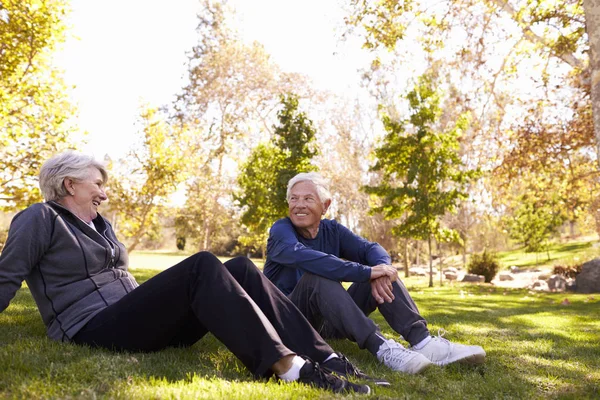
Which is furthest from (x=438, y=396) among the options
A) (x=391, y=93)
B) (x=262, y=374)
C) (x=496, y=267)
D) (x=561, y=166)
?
(x=391, y=93)

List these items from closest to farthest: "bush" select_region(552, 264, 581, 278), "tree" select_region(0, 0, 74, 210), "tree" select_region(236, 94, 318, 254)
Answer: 1. "tree" select_region(0, 0, 74, 210)
2. "bush" select_region(552, 264, 581, 278)
3. "tree" select_region(236, 94, 318, 254)

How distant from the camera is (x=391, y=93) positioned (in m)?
26.7

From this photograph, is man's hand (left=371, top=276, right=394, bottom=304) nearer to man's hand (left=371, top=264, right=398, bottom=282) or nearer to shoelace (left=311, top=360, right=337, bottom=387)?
man's hand (left=371, top=264, right=398, bottom=282)

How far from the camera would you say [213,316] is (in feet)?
8.86

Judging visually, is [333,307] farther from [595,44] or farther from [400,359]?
[595,44]

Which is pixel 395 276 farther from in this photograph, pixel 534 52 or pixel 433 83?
pixel 433 83

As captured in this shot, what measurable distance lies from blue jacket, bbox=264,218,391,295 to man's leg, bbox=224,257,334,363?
0.55 m

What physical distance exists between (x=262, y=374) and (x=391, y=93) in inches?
1002

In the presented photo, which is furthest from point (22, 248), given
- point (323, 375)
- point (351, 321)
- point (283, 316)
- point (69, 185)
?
point (351, 321)

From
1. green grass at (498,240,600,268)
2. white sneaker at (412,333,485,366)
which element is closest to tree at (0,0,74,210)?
Result: white sneaker at (412,333,485,366)

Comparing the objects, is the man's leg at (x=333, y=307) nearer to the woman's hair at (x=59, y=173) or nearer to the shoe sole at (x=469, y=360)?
the shoe sole at (x=469, y=360)

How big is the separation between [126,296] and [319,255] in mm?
1326

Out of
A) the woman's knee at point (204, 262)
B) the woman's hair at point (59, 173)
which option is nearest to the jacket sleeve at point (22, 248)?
the woman's hair at point (59, 173)

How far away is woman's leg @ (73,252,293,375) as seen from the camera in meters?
2.63
